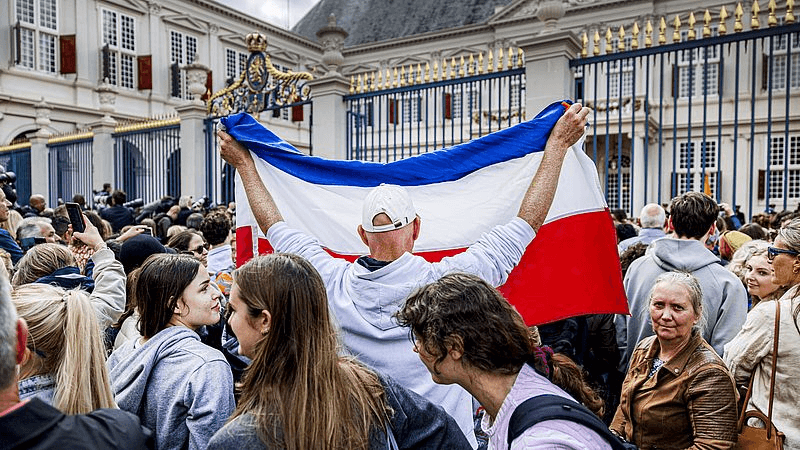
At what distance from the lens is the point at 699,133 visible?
17219mm

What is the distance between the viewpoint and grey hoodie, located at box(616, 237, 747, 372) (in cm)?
341

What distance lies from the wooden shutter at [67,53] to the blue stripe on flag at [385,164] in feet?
69.7

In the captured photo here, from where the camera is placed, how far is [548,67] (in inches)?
269

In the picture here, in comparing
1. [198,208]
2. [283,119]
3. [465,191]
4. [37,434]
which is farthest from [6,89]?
[37,434]

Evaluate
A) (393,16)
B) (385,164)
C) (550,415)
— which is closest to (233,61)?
(393,16)

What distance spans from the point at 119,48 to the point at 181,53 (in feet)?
8.87

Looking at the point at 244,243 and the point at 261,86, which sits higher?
the point at 261,86

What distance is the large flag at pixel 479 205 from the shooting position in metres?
3.10

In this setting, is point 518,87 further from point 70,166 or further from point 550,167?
point 70,166

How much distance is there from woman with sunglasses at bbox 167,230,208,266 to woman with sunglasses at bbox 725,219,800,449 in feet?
11.4

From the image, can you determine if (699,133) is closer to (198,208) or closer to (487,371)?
(198,208)

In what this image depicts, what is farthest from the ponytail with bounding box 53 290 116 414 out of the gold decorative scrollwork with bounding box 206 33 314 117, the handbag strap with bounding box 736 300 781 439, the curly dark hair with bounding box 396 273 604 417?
the gold decorative scrollwork with bounding box 206 33 314 117

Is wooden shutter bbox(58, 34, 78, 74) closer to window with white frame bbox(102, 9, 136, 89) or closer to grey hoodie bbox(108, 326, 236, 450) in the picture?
window with white frame bbox(102, 9, 136, 89)

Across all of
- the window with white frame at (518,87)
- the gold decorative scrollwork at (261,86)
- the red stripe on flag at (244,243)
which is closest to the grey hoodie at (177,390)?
the red stripe on flag at (244,243)
